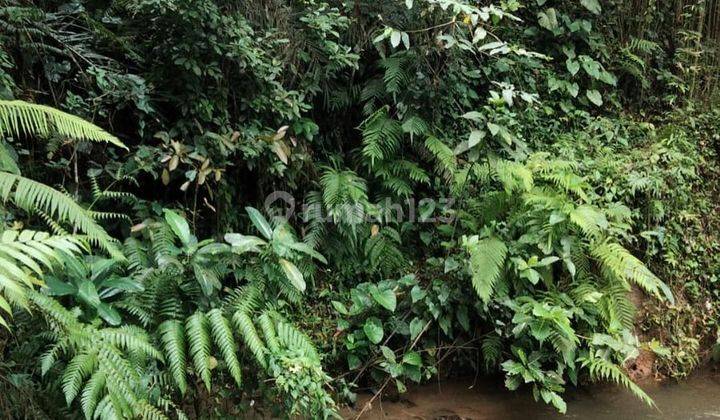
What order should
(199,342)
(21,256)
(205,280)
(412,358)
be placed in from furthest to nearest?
1. (412,358)
2. (205,280)
3. (199,342)
4. (21,256)

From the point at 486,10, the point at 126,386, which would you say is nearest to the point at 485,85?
the point at 486,10

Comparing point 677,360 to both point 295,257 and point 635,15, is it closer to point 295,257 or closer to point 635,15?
point 295,257

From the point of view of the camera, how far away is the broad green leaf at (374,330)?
3453 millimetres

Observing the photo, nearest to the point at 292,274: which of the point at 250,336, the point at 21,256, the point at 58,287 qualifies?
the point at 250,336

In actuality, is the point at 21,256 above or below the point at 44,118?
below

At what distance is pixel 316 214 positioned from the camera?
3.94 m

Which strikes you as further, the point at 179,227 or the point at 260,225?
the point at 260,225

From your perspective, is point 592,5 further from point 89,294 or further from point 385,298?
point 89,294

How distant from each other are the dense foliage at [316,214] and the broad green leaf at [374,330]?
0.04 feet

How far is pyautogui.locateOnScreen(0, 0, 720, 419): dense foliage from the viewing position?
104 inches

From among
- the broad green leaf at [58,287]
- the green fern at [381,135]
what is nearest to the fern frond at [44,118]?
the broad green leaf at [58,287]

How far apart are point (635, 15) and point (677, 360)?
338cm

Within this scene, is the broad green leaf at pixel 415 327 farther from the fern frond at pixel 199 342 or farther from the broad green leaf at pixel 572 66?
the broad green leaf at pixel 572 66

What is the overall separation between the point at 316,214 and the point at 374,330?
938 mm
